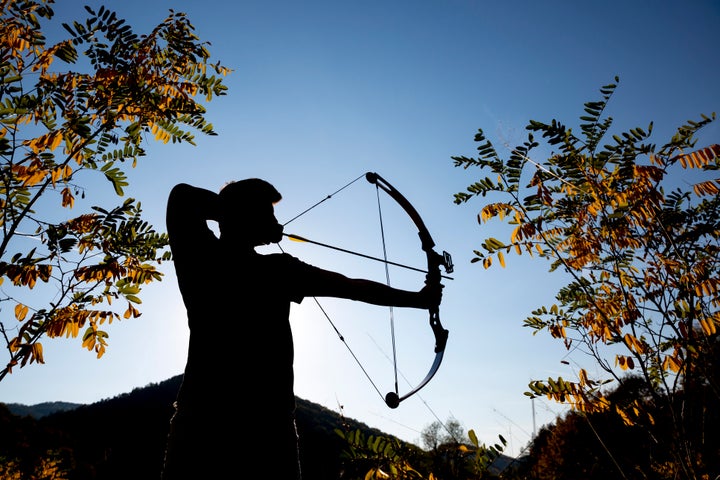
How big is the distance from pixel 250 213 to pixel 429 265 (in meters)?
1.46

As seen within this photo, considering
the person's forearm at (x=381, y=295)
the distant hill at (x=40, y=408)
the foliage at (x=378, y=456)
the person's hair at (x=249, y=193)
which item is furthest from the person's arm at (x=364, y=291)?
the distant hill at (x=40, y=408)

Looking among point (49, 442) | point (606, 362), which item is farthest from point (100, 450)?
point (606, 362)

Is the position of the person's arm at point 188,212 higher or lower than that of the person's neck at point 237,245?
higher

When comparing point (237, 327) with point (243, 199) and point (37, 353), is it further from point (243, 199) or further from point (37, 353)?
point (37, 353)

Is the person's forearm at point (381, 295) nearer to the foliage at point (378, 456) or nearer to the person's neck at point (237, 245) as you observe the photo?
the person's neck at point (237, 245)

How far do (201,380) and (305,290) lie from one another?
1.38ft

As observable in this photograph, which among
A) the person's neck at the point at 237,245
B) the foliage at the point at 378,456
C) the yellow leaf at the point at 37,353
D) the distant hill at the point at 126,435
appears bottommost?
the distant hill at the point at 126,435

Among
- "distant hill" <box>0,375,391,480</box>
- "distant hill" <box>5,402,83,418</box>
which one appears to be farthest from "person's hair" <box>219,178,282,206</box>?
"distant hill" <box>5,402,83,418</box>

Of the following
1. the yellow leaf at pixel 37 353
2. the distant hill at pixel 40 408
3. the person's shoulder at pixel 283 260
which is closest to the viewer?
the person's shoulder at pixel 283 260

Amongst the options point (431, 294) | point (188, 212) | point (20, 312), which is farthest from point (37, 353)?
point (431, 294)

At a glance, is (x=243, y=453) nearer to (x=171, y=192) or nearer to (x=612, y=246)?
(x=171, y=192)

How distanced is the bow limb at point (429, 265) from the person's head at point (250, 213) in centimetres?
87

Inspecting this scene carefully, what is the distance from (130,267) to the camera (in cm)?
319

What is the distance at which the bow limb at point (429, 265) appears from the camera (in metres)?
2.06
